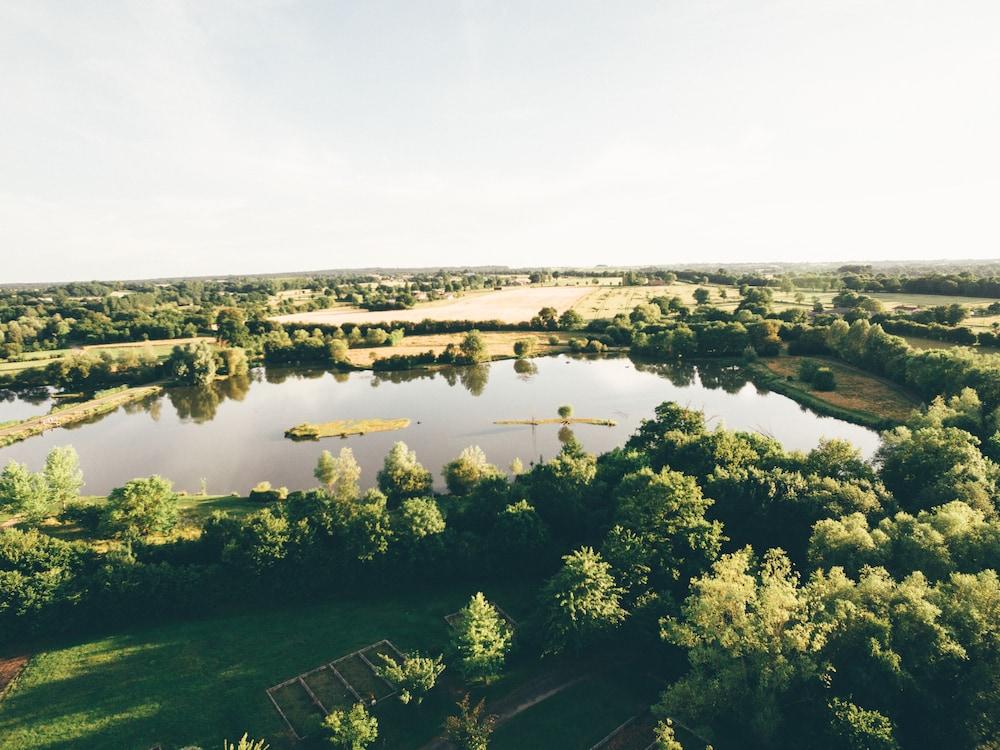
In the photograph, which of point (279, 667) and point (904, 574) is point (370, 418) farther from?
point (904, 574)

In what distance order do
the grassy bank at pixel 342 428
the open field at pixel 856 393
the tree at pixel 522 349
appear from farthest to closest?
the tree at pixel 522 349 → the open field at pixel 856 393 → the grassy bank at pixel 342 428

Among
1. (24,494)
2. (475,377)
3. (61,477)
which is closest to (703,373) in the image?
(475,377)

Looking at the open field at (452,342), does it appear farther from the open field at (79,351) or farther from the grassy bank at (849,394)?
the grassy bank at (849,394)

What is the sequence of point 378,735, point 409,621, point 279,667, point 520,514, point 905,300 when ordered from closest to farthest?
1. point 378,735
2. point 279,667
3. point 409,621
4. point 520,514
5. point 905,300

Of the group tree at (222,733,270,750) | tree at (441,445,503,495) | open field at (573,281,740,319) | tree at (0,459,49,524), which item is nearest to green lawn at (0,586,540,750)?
tree at (222,733,270,750)

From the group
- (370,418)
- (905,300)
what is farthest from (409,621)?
(905,300)

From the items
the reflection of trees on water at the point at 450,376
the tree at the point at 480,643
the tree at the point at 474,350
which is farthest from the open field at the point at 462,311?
the tree at the point at 480,643
